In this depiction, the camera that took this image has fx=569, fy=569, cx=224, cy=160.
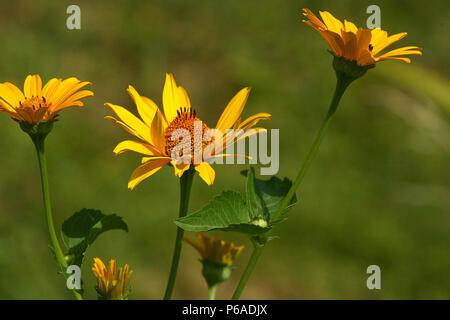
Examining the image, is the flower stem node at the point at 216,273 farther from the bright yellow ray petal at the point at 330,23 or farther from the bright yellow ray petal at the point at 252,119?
the bright yellow ray petal at the point at 330,23

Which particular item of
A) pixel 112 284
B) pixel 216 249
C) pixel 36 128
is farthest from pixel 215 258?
pixel 36 128

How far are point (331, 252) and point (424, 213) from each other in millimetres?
562

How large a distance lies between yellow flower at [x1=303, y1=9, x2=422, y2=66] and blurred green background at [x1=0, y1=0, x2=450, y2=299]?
1.23 metres

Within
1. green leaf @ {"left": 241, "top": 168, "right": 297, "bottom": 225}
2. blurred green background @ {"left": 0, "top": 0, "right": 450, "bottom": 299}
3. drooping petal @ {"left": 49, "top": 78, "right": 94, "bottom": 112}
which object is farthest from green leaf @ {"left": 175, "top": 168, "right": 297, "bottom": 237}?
blurred green background @ {"left": 0, "top": 0, "right": 450, "bottom": 299}

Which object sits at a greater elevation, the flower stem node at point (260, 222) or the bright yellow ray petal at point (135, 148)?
the bright yellow ray petal at point (135, 148)

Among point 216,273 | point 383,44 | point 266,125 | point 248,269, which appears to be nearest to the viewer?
point 248,269

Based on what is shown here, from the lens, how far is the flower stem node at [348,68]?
1031mm

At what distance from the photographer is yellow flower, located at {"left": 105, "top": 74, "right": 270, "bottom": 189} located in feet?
3.18

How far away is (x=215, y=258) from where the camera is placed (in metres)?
1.31

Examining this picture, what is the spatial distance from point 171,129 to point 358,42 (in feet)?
1.30

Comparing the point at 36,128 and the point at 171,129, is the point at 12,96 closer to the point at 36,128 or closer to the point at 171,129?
the point at 36,128

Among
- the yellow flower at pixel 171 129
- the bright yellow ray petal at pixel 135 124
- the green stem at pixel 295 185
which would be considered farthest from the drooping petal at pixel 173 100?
the green stem at pixel 295 185

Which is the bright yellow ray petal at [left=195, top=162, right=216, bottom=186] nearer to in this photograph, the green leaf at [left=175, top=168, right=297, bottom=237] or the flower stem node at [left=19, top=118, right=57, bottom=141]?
the green leaf at [left=175, top=168, right=297, bottom=237]

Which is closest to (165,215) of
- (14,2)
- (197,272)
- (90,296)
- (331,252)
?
(197,272)
